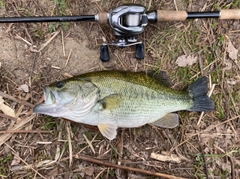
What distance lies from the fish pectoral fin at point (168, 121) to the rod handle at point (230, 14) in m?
1.32

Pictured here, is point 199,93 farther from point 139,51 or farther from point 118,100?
point 118,100

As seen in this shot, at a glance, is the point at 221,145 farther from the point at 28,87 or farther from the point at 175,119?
the point at 28,87

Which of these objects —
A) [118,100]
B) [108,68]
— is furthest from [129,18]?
[118,100]

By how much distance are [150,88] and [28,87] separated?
1.50m

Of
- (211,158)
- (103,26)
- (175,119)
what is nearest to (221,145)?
(211,158)

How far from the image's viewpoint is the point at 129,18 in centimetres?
342

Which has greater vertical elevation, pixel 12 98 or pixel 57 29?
pixel 57 29

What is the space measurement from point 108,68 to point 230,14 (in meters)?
1.62

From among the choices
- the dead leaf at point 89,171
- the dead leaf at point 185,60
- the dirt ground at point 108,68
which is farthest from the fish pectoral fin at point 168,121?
the dead leaf at point 89,171

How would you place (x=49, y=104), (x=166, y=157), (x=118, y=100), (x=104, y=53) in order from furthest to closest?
(x=166, y=157) < (x=104, y=53) < (x=118, y=100) < (x=49, y=104)

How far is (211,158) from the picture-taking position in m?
3.97

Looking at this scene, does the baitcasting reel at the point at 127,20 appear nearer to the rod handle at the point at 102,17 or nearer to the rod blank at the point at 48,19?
the rod handle at the point at 102,17

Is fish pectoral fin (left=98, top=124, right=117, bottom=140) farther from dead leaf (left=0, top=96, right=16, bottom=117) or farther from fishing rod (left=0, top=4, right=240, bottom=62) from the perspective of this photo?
dead leaf (left=0, top=96, right=16, bottom=117)

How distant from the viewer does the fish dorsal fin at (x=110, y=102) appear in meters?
3.37
